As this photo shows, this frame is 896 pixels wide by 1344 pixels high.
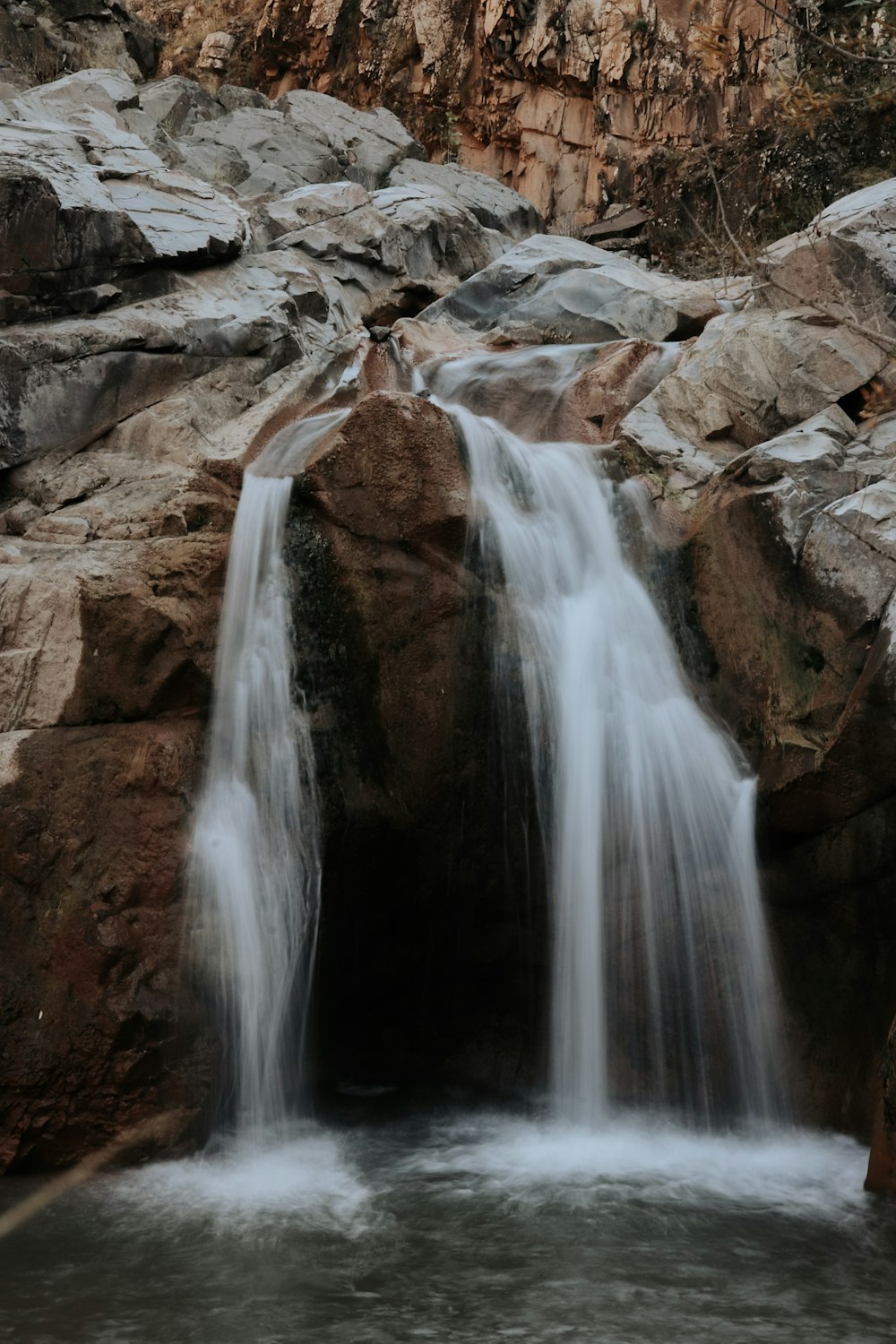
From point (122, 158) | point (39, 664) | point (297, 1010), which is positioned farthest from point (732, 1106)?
point (122, 158)

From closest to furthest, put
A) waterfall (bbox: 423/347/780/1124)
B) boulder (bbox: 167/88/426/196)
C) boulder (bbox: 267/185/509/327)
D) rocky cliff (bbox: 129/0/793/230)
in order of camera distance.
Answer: waterfall (bbox: 423/347/780/1124) → boulder (bbox: 267/185/509/327) → boulder (bbox: 167/88/426/196) → rocky cliff (bbox: 129/0/793/230)

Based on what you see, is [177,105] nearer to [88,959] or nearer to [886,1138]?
[88,959]

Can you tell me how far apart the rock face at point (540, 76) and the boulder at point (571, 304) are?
7.46 metres

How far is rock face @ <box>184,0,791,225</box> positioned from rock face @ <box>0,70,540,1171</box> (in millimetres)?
6210

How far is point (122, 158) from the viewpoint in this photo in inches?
522

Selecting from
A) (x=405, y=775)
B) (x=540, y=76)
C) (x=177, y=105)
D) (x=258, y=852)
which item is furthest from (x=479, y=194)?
(x=258, y=852)

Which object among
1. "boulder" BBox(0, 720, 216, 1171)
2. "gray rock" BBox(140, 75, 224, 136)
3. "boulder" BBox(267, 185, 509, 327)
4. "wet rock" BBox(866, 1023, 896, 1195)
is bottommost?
"wet rock" BBox(866, 1023, 896, 1195)

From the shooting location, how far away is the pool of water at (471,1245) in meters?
5.11

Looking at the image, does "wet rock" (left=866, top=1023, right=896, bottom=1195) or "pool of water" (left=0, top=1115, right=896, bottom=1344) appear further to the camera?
"wet rock" (left=866, top=1023, right=896, bottom=1195)

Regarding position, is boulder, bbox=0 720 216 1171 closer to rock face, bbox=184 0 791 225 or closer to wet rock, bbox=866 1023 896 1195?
wet rock, bbox=866 1023 896 1195

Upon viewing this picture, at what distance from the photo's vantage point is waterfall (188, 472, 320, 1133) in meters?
7.41

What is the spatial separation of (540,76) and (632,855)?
19.8 m

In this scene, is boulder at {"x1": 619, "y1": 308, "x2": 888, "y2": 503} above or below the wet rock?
above

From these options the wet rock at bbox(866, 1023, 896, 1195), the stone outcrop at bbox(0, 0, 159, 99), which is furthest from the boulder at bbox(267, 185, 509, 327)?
the wet rock at bbox(866, 1023, 896, 1195)
